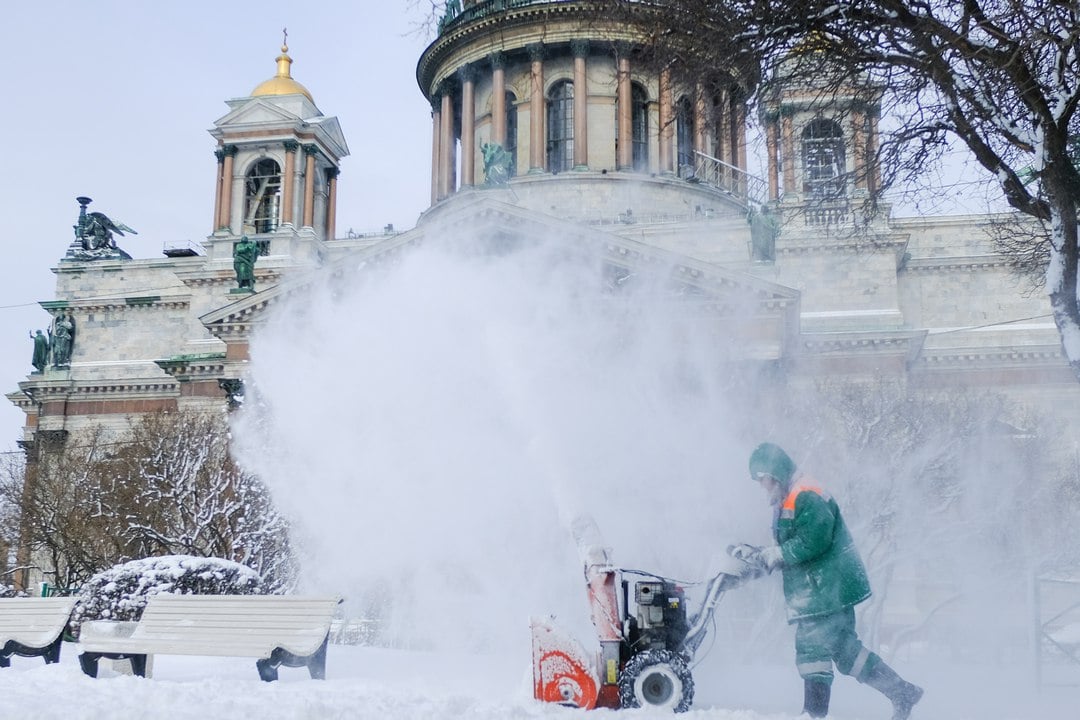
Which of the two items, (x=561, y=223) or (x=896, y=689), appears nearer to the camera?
(x=896, y=689)

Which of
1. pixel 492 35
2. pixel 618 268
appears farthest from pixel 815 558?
pixel 492 35

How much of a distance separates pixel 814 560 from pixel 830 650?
1.72 feet

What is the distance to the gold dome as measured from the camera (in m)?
41.8

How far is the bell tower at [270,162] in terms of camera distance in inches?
1587

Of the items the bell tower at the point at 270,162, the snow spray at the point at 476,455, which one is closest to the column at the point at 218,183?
the bell tower at the point at 270,162

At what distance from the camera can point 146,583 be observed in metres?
13.6

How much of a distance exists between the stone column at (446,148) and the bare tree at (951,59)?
35.7 m

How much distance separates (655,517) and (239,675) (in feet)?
15.5

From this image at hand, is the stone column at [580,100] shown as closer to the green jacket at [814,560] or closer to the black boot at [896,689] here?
the green jacket at [814,560]

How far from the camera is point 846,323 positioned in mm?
33250

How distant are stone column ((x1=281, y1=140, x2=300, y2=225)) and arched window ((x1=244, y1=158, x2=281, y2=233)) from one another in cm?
79

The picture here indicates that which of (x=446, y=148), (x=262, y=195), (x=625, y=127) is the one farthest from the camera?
(x=446, y=148)

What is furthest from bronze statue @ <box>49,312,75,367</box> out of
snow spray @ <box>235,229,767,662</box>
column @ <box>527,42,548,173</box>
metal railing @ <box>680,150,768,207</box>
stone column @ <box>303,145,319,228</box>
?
snow spray @ <box>235,229,767,662</box>

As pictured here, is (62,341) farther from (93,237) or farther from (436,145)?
(436,145)
